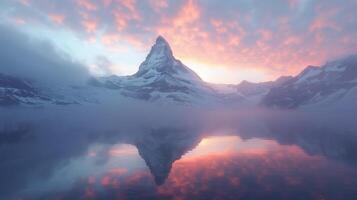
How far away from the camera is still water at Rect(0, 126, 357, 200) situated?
32375 mm

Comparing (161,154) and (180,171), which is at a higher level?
(180,171)

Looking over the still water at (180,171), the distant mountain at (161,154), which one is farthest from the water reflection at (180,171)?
the distant mountain at (161,154)

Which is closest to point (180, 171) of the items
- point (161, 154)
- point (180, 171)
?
point (180, 171)

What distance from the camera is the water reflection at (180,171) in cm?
3241

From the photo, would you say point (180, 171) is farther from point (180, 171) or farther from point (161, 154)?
point (161, 154)

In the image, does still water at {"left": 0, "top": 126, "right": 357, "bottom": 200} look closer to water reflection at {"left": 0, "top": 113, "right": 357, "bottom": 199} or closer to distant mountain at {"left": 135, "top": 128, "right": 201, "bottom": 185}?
water reflection at {"left": 0, "top": 113, "right": 357, "bottom": 199}

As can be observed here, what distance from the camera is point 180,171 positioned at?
42.4 metres

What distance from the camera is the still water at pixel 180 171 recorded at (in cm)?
Result: 3238

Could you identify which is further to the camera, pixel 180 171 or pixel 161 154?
pixel 161 154

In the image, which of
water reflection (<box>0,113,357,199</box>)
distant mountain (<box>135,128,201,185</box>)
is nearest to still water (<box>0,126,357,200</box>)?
water reflection (<box>0,113,357,199</box>)

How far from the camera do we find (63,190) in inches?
1315

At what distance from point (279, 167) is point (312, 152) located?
53.3ft

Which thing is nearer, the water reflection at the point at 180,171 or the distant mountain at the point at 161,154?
the water reflection at the point at 180,171

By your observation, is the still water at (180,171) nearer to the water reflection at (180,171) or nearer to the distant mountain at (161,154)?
the water reflection at (180,171)
